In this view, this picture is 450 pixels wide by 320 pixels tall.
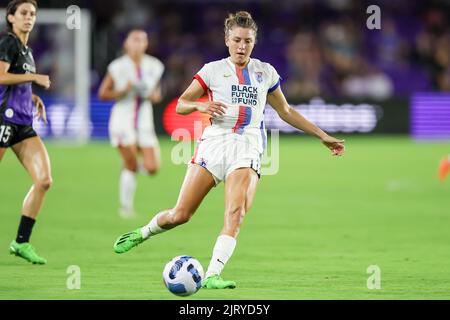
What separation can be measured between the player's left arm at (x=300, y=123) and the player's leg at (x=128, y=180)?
18.5 ft

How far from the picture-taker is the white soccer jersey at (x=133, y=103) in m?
15.3

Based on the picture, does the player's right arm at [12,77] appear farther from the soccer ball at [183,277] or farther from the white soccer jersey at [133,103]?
the white soccer jersey at [133,103]

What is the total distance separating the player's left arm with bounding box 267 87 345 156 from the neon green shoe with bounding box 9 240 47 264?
2.85m

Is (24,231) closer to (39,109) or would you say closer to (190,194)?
(39,109)

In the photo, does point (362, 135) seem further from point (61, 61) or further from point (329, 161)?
point (61, 61)

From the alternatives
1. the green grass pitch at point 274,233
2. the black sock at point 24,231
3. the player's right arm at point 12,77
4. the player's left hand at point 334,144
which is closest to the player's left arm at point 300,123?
the player's left hand at point 334,144

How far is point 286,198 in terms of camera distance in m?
17.2

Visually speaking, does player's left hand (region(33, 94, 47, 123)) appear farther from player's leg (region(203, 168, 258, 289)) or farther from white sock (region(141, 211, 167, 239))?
player's leg (region(203, 168, 258, 289))

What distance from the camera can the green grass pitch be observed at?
30.2 feet

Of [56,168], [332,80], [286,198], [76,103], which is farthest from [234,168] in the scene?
[332,80]

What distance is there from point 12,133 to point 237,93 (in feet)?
8.39

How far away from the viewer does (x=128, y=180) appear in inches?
587
